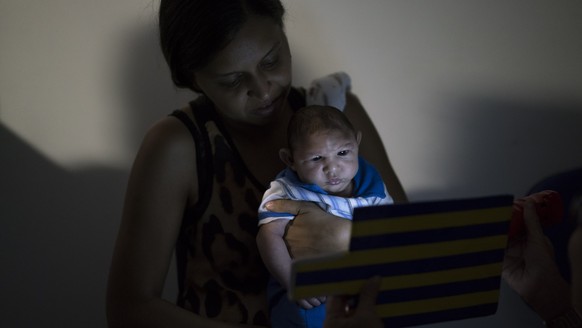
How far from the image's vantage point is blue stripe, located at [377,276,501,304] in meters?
1.02

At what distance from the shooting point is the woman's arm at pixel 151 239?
1.42m

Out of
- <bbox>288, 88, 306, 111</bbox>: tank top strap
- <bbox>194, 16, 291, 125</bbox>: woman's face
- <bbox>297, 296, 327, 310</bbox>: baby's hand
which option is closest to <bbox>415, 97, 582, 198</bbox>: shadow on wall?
<bbox>288, 88, 306, 111</bbox>: tank top strap

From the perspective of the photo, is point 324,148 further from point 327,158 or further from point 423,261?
point 423,261

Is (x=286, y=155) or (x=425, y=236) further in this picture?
(x=286, y=155)

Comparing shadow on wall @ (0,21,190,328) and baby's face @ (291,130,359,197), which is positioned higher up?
baby's face @ (291,130,359,197)

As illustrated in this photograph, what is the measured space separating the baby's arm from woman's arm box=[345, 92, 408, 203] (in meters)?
0.42

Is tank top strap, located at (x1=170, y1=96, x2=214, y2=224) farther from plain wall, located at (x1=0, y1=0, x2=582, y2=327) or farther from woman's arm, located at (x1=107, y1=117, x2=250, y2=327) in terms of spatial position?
plain wall, located at (x1=0, y1=0, x2=582, y2=327)

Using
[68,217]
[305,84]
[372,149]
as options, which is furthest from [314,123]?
[68,217]

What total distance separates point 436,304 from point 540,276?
0.82 feet

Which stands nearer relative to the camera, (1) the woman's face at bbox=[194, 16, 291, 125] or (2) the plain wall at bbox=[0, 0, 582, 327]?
(1) the woman's face at bbox=[194, 16, 291, 125]

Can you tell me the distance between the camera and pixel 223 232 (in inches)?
59.1

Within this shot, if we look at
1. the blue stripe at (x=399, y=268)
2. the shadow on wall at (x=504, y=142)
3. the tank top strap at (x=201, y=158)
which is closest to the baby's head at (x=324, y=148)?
the tank top strap at (x=201, y=158)

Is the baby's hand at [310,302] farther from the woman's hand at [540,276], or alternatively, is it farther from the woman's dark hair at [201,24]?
the woman's dark hair at [201,24]

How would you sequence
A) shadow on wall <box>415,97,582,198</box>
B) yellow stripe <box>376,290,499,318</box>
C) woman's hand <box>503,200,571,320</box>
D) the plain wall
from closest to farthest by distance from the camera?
yellow stripe <box>376,290,499,318</box>, woman's hand <box>503,200,571,320</box>, the plain wall, shadow on wall <box>415,97,582,198</box>
